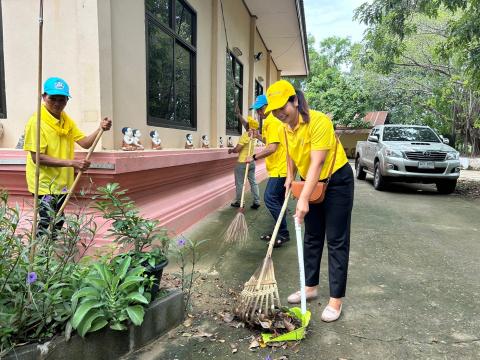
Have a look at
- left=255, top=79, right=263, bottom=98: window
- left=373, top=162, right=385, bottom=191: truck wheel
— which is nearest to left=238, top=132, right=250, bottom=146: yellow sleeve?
left=373, top=162, right=385, bottom=191: truck wheel

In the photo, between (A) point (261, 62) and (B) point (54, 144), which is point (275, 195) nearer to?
(B) point (54, 144)

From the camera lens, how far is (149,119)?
427 centimetres

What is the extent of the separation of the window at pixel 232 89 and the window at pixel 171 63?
78.1 inches

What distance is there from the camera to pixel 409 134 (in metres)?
9.69

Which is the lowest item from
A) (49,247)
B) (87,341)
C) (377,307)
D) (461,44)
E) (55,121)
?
(377,307)

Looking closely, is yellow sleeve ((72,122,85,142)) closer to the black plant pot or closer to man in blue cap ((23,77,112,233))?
man in blue cap ((23,77,112,233))

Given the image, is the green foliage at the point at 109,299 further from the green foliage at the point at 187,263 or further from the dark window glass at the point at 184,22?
the dark window glass at the point at 184,22

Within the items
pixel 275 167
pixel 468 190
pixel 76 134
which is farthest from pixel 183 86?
pixel 468 190

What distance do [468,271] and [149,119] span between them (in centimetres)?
380

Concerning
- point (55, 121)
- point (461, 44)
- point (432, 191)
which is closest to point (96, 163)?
point (55, 121)

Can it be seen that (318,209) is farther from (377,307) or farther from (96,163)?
(96,163)

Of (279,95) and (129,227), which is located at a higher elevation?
(279,95)

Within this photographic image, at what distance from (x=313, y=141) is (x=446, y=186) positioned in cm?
779

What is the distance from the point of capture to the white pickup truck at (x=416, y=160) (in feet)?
27.5
